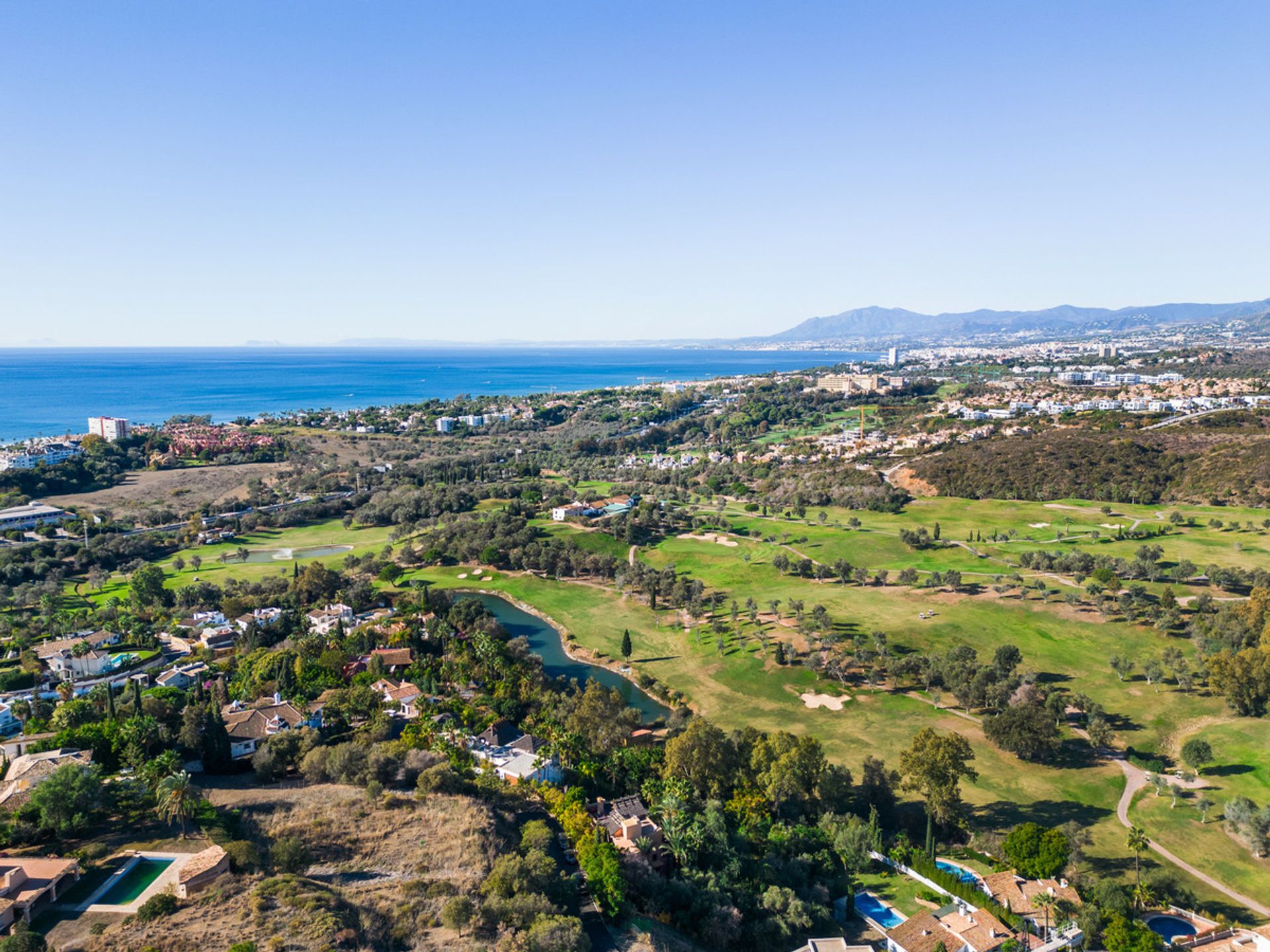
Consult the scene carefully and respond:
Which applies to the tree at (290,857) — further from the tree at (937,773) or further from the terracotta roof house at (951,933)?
the tree at (937,773)

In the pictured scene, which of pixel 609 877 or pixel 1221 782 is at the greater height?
pixel 609 877

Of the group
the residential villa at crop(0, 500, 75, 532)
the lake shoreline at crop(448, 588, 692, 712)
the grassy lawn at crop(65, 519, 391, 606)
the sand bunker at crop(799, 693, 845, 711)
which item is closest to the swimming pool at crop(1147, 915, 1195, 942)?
the sand bunker at crop(799, 693, 845, 711)

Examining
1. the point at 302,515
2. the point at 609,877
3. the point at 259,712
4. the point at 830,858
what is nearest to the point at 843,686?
the point at 830,858

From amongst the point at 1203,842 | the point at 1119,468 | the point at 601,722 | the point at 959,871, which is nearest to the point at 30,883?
the point at 601,722

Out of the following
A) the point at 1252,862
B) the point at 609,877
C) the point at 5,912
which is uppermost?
the point at 5,912

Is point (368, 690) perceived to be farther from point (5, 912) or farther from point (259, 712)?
point (5, 912)

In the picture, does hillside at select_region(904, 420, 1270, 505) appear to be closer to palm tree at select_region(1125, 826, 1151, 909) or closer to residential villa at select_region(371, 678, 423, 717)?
palm tree at select_region(1125, 826, 1151, 909)

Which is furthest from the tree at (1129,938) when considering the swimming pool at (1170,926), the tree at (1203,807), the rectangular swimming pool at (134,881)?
the rectangular swimming pool at (134,881)
